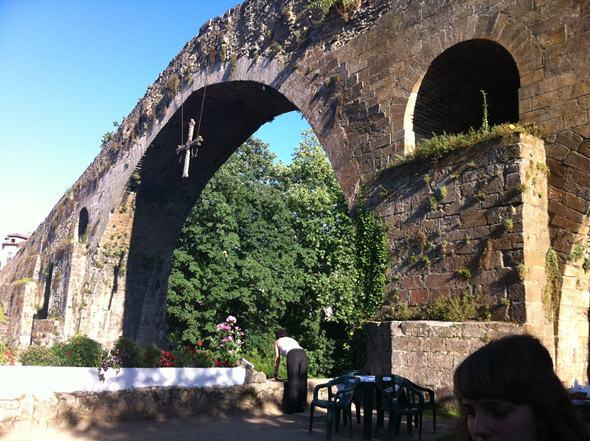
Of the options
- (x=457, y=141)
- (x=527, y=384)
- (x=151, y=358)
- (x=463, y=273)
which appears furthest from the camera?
(x=151, y=358)

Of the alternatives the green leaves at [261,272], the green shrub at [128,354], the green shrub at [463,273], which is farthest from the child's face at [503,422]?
the green leaves at [261,272]

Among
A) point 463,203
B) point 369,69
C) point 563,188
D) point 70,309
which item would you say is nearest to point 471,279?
point 463,203

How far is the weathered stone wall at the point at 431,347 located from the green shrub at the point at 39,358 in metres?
4.06

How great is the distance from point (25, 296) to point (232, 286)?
6803 millimetres

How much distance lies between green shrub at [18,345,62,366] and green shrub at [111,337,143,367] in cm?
78

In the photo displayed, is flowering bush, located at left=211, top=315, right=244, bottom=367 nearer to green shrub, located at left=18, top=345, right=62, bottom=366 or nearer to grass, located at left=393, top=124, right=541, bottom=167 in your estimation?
green shrub, located at left=18, top=345, right=62, bottom=366

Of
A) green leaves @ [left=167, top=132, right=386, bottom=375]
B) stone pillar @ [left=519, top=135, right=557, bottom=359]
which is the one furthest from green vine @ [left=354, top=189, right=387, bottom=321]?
green leaves @ [left=167, top=132, right=386, bottom=375]

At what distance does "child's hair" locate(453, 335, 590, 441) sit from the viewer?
Result: 112cm

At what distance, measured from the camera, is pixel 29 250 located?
23.0 meters

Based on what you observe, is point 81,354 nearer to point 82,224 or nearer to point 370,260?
point 370,260

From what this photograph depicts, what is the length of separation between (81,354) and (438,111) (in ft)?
19.0

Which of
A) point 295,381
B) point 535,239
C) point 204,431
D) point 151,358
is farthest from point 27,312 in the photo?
point 535,239

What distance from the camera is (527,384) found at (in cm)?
112

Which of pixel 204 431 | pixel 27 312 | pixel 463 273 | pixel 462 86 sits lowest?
pixel 204 431
